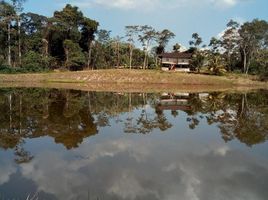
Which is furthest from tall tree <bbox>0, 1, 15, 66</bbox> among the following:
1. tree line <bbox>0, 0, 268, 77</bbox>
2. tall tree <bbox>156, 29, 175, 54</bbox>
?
tall tree <bbox>156, 29, 175, 54</bbox>

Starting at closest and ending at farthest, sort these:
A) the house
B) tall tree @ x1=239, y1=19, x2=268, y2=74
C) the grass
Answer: the grass → tall tree @ x1=239, y1=19, x2=268, y2=74 → the house

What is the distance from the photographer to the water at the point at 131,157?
31.6ft

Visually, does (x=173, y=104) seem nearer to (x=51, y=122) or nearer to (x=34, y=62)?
(x=51, y=122)

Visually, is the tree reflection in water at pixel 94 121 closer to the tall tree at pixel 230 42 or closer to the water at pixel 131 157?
the water at pixel 131 157

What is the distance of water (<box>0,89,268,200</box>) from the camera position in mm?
9641

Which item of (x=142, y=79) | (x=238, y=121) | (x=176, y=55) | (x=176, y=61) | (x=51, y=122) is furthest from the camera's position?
(x=176, y=61)

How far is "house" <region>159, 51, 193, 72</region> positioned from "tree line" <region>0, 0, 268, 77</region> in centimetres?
231

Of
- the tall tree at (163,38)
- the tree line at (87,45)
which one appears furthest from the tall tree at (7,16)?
the tall tree at (163,38)

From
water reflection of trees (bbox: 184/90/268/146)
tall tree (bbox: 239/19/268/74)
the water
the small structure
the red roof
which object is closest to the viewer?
the water

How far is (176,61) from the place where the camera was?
290ft

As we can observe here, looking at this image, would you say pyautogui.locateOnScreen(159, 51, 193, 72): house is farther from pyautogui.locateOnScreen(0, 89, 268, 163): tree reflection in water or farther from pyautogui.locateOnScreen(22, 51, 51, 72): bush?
pyautogui.locateOnScreen(0, 89, 268, 163): tree reflection in water

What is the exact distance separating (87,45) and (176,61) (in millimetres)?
21592

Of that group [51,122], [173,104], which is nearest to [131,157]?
[51,122]

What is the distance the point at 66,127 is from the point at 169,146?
6268mm
